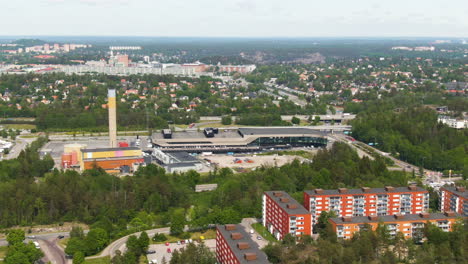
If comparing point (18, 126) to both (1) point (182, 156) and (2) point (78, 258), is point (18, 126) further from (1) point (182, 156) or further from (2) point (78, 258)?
(2) point (78, 258)

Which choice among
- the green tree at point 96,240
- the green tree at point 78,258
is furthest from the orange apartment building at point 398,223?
the green tree at point 78,258

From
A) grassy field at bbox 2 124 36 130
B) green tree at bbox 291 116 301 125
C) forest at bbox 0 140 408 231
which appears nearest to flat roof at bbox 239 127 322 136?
green tree at bbox 291 116 301 125

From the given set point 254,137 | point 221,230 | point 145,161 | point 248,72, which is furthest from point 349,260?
point 248,72

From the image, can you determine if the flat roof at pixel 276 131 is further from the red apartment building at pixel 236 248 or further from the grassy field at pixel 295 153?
the red apartment building at pixel 236 248

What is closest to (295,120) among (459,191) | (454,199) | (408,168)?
(408,168)

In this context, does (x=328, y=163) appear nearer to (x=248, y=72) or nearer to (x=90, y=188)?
(x=90, y=188)

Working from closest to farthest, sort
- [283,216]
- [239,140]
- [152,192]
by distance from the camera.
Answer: [283,216]
[152,192]
[239,140]
